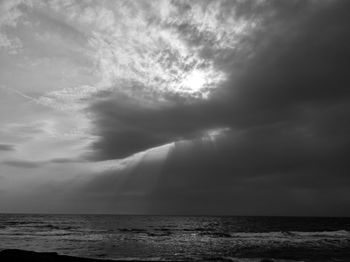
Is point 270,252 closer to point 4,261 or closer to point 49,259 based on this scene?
point 49,259

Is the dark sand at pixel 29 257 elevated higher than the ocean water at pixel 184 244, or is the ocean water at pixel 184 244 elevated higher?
the ocean water at pixel 184 244

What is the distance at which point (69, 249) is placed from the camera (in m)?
33.9

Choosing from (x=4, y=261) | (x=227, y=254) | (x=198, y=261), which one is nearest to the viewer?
(x=4, y=261)

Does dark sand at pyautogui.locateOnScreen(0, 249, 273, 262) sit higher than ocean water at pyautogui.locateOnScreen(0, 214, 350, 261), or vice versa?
ocean water at pyautogui.locateOnScreen(0, 214, 350, 261)

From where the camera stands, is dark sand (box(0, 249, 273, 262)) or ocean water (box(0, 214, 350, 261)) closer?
dark sand (box(0, 249, 273, 262))

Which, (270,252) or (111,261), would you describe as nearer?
(111,261)

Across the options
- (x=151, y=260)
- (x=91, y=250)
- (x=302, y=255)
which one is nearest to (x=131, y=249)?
(x=91, y=250)

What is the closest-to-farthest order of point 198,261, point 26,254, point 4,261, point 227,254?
point 4,261, point 26,254, point 198,261, point 227,254

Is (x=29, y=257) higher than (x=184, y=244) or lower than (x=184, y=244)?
lower

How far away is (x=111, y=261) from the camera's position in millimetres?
24453

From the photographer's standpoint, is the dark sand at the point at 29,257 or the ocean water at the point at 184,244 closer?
the dark sand at the point at 29,257

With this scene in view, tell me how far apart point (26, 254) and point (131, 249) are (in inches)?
515

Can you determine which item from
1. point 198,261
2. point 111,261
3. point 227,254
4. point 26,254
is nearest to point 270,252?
point 227,254

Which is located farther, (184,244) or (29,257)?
(184,244)
